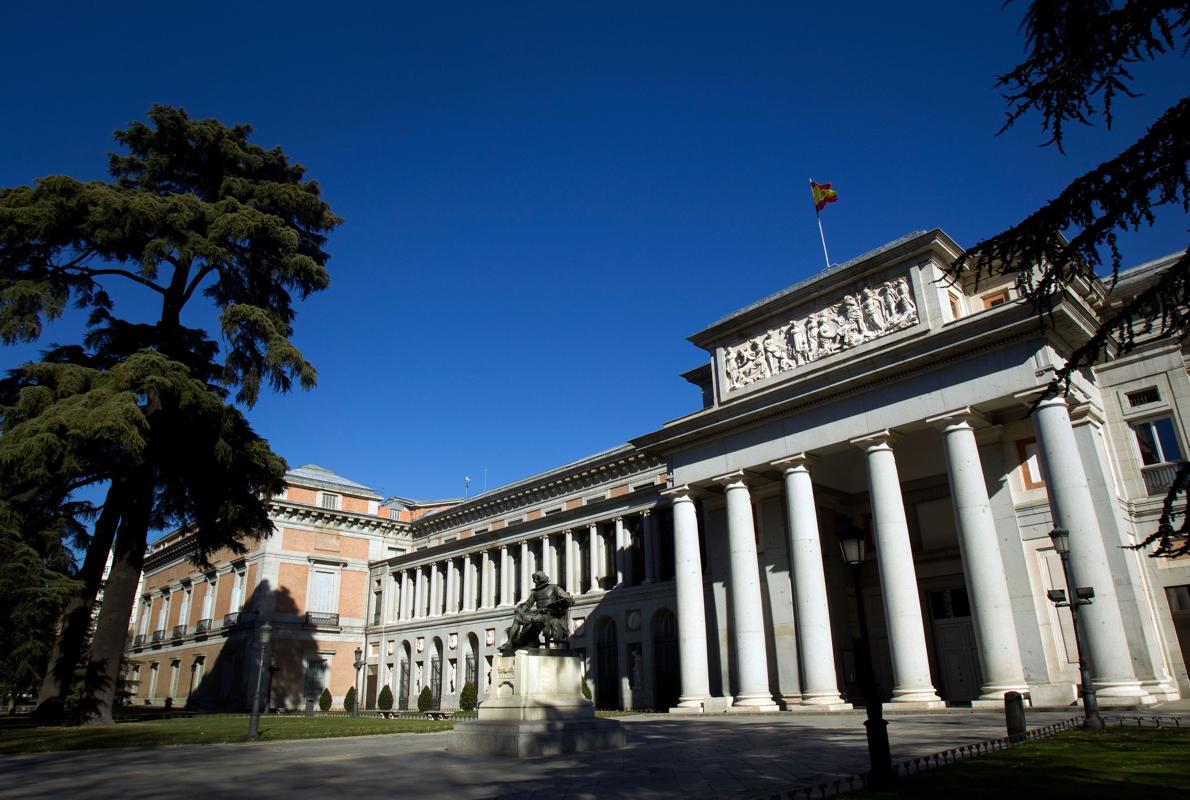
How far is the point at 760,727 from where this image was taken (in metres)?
17.5

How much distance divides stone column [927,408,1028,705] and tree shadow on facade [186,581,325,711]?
42.4 metres

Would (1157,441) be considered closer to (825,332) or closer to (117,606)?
(825,332)

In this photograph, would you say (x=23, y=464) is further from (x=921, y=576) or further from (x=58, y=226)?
(x=921, y=576)

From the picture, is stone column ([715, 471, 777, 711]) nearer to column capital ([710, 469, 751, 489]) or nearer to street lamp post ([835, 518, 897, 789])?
column capital ([710, 469, 751, 489])

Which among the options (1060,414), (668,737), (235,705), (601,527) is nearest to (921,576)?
(1060,414)

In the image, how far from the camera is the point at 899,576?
20.0 meters

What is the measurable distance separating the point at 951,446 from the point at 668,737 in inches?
429

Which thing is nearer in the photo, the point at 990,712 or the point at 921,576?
the point at 990,712

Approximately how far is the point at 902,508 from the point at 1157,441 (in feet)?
26.3

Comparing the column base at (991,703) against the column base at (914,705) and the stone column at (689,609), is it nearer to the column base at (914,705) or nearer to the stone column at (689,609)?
the column base at (914,705)

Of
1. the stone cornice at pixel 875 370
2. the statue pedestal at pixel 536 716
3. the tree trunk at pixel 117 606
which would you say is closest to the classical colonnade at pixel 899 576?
the stone cornice at pixel 875 370

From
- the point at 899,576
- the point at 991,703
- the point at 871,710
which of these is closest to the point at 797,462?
the point at 899,576

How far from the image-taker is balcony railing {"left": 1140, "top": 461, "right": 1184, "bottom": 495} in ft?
69.0

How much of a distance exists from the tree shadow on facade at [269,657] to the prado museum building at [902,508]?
21.4 m
